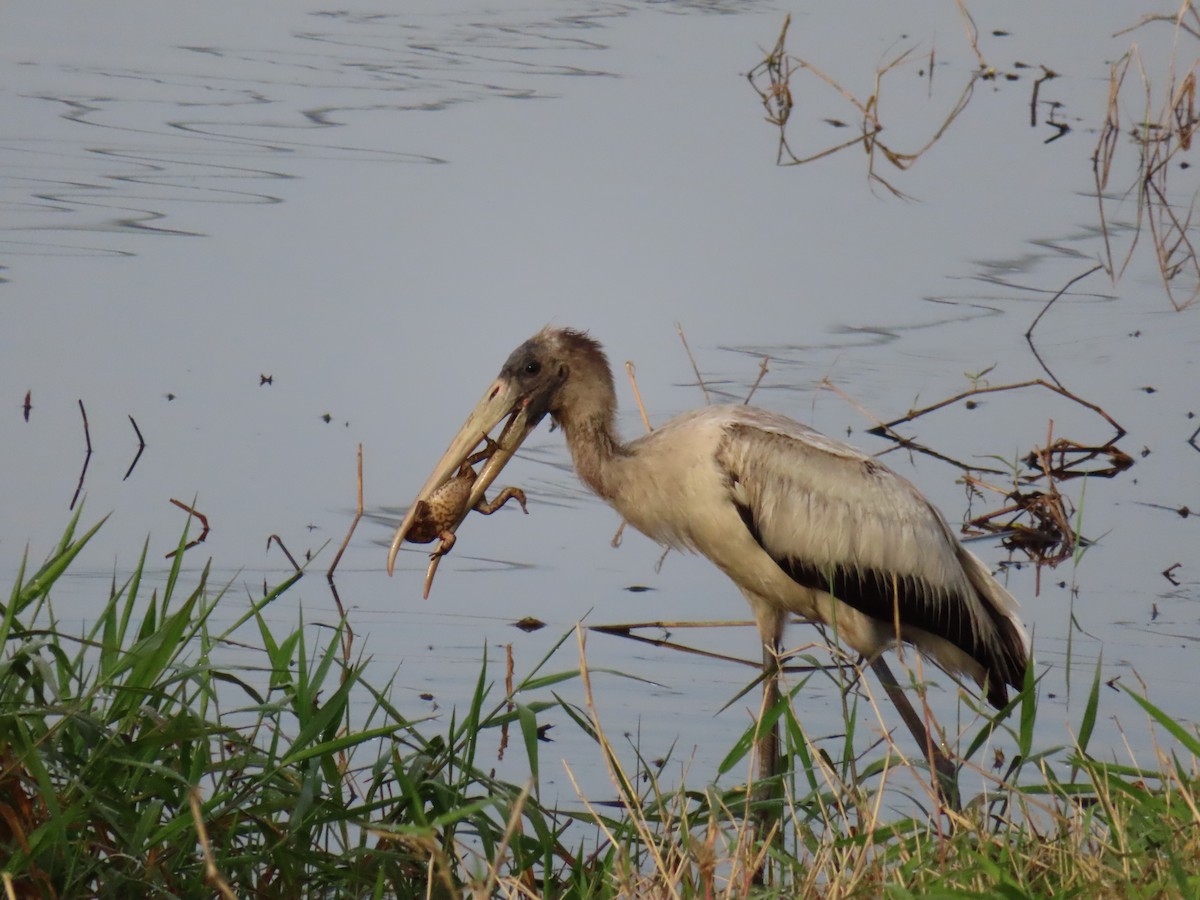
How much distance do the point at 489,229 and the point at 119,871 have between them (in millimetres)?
5481

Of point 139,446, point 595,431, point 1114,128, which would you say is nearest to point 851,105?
point 1114,128

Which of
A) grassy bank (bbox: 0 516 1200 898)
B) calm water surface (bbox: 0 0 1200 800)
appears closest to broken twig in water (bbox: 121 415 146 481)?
calm water surface (bbox: 0 0 1200 800)

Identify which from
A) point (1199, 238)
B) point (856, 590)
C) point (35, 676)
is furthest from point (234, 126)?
point (35, 676)

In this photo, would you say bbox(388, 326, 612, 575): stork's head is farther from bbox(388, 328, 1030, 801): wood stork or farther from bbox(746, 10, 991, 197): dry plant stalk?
bbox(746, 10, 991, 197): dry plant stalk

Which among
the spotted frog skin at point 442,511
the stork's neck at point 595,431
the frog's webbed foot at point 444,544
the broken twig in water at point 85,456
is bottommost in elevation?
the broken twig in water at point 85,456

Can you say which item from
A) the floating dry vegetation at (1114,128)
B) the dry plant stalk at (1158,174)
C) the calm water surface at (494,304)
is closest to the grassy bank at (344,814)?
the calm water surface at (494,304)

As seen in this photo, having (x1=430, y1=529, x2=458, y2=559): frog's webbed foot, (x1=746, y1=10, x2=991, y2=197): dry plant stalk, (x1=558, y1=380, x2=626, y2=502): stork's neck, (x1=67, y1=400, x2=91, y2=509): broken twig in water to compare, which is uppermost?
(x1=746, y1=10, x2=991, y2=197): dry plant stalk

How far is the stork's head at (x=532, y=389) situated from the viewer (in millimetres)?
5543

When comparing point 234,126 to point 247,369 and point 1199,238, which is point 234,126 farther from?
point 1199,238

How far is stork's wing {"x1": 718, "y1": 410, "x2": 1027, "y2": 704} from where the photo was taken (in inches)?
208

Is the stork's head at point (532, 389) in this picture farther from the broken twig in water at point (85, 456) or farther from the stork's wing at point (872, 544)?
the broken twig in water at point (85, 456)

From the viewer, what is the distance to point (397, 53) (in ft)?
34.6

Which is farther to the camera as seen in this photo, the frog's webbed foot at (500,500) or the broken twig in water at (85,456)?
the broken twig in water at (85,456)

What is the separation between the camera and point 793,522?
209 inches
